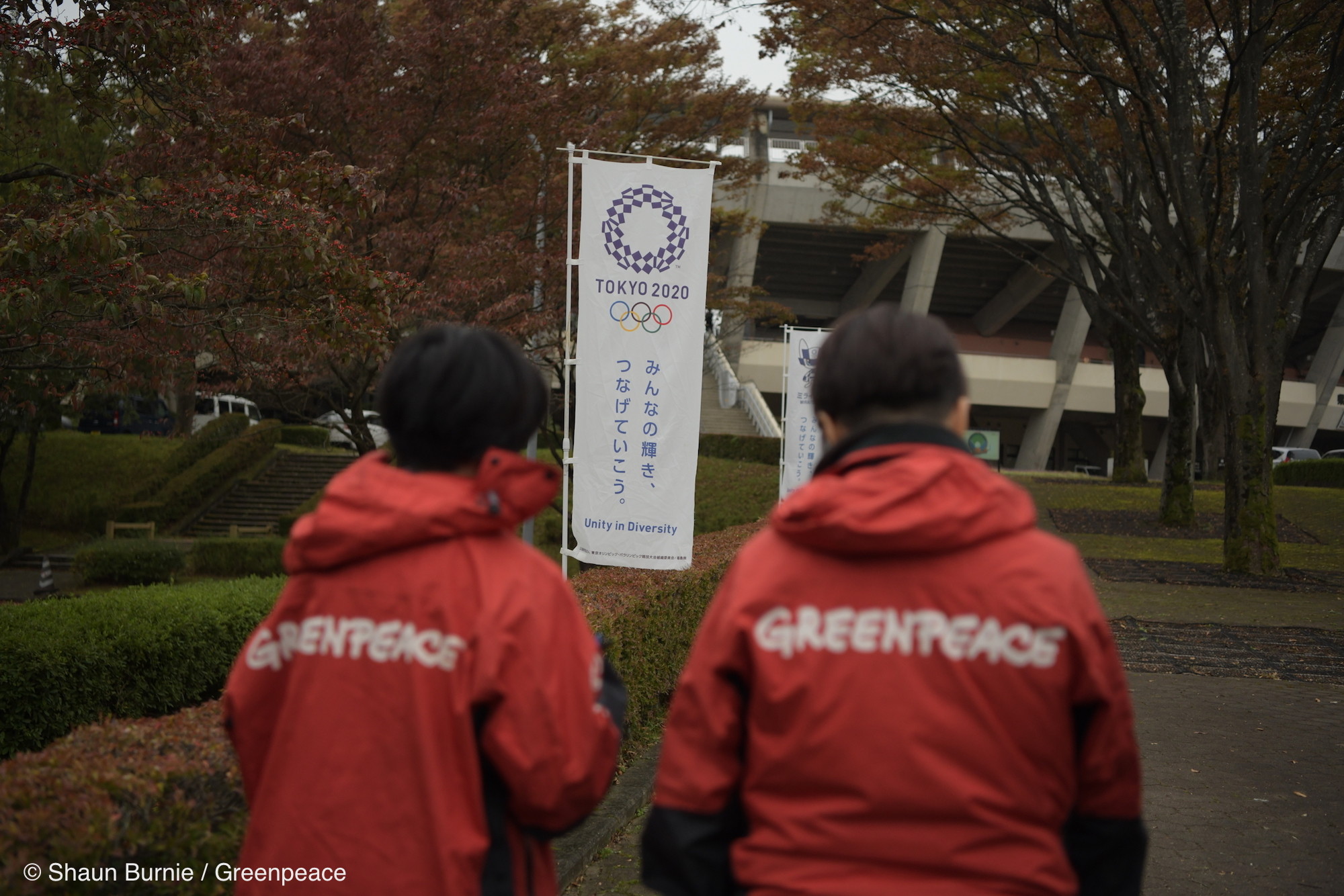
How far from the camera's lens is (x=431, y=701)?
72.4 inches

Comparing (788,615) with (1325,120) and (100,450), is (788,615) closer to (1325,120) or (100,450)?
(1325,120)

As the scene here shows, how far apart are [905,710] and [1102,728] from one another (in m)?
0.34

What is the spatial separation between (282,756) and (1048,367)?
43.4 metres

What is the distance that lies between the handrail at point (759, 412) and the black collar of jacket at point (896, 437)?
26423 millimetres

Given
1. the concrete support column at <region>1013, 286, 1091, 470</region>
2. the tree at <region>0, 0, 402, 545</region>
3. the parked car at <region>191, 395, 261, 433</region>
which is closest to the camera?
the tree at <region>0, 0, 402, 545</region>

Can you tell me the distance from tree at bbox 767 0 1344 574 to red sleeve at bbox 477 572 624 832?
11.1 m

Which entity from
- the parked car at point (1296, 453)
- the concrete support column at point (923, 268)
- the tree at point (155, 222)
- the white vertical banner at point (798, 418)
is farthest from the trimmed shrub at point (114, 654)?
the parked car at point (1296, 453)

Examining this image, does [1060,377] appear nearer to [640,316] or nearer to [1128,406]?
[1128,406]

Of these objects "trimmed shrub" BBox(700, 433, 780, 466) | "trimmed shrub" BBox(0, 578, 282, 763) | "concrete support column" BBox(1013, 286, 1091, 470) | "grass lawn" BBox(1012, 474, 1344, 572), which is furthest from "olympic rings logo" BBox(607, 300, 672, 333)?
"concrete support column" BBox(1013, 286, 1091, 470)

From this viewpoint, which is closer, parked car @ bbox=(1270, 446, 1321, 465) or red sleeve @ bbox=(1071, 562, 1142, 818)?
red sleeve @ bbox=(1071, 562, 1142, 818)

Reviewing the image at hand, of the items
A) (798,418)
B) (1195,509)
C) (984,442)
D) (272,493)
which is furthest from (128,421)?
(1195,509)

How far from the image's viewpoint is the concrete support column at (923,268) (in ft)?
129

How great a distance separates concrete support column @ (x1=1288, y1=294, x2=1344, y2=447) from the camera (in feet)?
144

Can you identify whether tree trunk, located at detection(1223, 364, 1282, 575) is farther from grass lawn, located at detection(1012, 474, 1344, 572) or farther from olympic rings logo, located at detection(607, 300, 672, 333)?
olympic rings logo, located at detection(607, 300, 672, 333)
